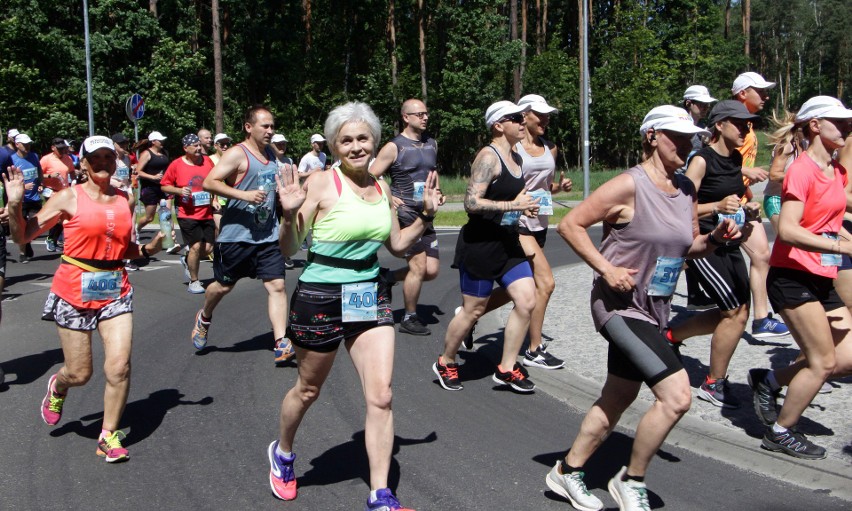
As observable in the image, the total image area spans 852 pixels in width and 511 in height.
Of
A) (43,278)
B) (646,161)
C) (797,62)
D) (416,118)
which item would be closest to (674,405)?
(646,161)

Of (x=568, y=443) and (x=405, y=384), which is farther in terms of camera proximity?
(x=405, y=384)

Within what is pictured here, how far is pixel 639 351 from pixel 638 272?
397 mm

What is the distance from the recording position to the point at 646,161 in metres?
4.53

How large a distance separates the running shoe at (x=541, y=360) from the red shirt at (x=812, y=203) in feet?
7.98

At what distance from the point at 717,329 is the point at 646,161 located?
7.18ft

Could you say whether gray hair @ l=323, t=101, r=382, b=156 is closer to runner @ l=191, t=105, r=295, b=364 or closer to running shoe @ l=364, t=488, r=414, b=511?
running shoe @ l=364, t=488, r=414, b=511

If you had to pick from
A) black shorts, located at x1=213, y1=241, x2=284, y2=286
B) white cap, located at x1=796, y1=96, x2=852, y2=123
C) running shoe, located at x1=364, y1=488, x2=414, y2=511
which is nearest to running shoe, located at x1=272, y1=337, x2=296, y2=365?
black shorts, located at x1=213, y1=241, x2=284, y2=286

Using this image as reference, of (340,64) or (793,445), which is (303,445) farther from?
(340,64)

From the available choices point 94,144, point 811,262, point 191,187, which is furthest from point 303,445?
point 191,187

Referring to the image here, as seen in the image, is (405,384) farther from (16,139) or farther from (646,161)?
(16,139)

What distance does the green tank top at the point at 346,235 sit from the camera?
4492 mm

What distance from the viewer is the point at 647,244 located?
436cm

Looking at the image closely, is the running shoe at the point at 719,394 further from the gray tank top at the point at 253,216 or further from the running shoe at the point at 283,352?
the gray tank top at the point at 253,216

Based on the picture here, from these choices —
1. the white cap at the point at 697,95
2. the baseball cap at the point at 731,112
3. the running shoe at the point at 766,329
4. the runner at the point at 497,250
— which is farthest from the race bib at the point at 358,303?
the running shoe at the point at 766,329
